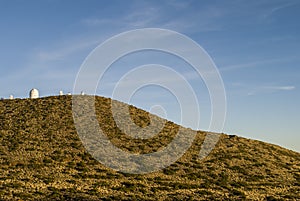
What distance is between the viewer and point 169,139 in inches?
2874

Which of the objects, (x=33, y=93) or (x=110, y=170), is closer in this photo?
(x=110, y=170)

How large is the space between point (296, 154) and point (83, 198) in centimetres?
5692

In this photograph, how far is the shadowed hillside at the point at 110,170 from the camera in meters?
43.5

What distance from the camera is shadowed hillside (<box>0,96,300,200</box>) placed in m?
43.5

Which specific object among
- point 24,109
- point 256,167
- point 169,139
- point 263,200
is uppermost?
point 24,109

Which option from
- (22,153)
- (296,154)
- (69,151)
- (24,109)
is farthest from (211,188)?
(24,109)

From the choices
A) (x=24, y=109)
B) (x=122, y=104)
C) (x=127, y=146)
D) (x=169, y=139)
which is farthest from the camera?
(x=122, y=104)

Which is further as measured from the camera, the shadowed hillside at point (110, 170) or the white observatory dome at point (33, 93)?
the white observatory dome at point (33, 93)

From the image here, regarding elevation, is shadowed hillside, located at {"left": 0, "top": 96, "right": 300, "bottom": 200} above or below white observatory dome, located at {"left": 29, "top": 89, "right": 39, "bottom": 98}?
below

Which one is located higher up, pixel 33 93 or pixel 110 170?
pixel 33 93

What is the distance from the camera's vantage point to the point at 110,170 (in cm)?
5338

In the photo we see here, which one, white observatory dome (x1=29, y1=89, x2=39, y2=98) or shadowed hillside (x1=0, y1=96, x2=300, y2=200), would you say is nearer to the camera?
shadowed hillside (x1=0, y1=96, x2=300, y2=200)

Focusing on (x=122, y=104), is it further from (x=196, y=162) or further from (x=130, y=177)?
(x=130, y=177)

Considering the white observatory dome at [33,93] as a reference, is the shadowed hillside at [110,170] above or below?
below
